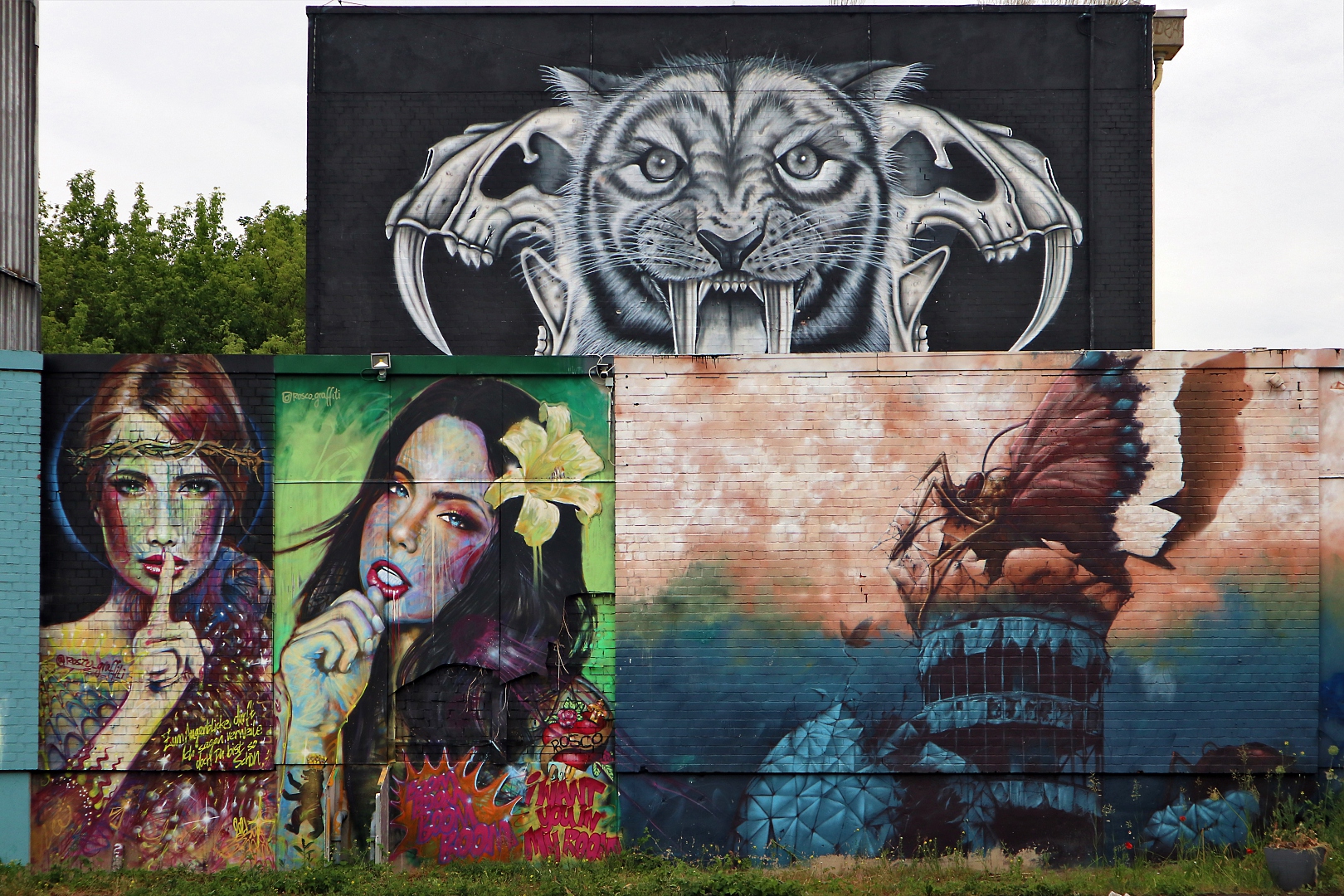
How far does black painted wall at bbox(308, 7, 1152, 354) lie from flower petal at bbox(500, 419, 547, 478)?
3.74 m

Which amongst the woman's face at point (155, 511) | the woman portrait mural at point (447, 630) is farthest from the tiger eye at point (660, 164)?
the woman's face at point (155, 511)

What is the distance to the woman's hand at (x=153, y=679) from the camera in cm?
783

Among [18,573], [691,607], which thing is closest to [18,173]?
[18,573]

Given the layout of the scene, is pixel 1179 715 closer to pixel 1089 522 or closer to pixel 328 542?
pixel 1089 522

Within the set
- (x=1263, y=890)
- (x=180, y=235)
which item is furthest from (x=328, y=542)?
(x=180, y=235)

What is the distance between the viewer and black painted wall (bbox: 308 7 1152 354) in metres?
11.7

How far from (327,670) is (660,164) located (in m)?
7.24

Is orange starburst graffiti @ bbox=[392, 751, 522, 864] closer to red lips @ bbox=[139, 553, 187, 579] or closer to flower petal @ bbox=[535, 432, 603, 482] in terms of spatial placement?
red lips @ bbox=[139, 553, 187, 579]

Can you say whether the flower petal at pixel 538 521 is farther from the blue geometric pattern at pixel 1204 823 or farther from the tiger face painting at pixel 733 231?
the blue geometric pattern at pixel 1204 823

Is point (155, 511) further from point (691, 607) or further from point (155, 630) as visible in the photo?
point (691, 607)

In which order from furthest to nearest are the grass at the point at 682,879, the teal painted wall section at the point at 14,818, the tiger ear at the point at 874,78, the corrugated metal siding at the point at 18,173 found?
the corrugated metal siding at the point at 18,173 → the tiger ear at the point at 874,78 → the teal painted wall section at the point at 14,818 → the grass at the point at 682,879

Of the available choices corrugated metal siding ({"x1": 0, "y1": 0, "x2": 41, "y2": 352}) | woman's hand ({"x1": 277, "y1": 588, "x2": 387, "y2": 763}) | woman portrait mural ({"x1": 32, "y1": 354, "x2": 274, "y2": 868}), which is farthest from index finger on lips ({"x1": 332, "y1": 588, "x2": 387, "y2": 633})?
corrugated metal siding ({"x1": 0, "y1": 0, "x2": 41, "y2": 352})

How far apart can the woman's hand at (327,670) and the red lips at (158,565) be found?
1134 mm

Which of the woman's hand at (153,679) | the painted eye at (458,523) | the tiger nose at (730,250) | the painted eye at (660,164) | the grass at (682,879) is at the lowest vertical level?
the grass at (682,879)
